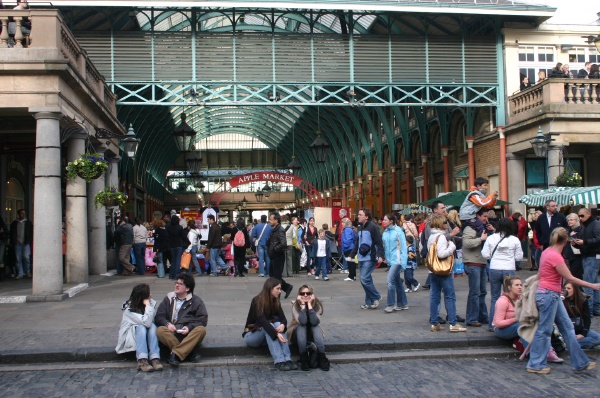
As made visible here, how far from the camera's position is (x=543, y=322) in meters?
8.00

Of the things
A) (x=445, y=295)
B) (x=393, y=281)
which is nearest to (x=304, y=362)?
(x=445, y=295)

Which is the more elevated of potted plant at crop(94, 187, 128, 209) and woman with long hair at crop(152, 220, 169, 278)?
potted plant at crop(94, 187, 128, 209)

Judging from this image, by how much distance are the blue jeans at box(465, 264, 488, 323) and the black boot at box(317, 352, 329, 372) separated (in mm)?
2917

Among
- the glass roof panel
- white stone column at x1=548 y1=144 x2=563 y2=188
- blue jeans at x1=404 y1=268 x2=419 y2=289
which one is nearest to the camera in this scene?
blue jeans at x1=404 y1=268 x2=419 y2=289

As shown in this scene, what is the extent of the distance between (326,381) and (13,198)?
1656 centimetres

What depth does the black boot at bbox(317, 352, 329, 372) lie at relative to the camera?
848 cm

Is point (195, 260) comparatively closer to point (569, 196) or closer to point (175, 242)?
point (175, 242)

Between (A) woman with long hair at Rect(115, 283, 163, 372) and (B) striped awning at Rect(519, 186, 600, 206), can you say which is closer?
(A) woman with long hair at Rect(115, 283, 163, 372)

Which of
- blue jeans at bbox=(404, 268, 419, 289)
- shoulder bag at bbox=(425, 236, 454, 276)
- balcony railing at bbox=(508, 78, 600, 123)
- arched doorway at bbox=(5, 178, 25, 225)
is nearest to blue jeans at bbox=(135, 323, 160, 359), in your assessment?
shoulder bag at bbox=(425, 236, 454, 276)

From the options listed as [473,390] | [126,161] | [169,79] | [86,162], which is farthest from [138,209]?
[473,390]

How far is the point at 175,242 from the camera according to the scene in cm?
1892

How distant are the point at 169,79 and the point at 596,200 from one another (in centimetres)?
1390

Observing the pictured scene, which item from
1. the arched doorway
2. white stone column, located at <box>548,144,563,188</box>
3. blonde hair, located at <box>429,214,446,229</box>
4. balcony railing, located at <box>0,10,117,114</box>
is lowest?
blonde hair, located at <box>429,214,446,229</box>

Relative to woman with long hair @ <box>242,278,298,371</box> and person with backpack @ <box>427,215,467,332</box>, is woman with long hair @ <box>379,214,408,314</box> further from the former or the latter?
woman with long hair @ <box>242,278,298,371</box>
